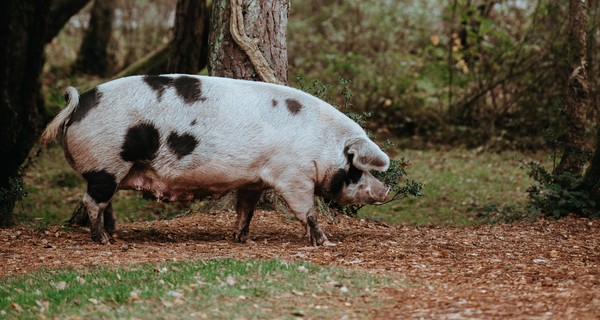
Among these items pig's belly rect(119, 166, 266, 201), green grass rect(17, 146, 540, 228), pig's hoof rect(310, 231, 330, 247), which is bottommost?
green grass rect(17, 146, 540, 228)

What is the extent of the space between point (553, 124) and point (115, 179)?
11.4 meters

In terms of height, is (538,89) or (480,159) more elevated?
(538,89)

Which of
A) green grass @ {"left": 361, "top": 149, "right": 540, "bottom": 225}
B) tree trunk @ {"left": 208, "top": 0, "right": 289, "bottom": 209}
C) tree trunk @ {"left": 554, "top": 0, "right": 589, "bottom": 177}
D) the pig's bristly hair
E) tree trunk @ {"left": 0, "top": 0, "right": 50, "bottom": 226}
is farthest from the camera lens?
green grass @ {"left": 361, "top": 149, "right": 540, "bottom": 225}

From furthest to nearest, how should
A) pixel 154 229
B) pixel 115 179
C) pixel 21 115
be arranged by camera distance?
1. pixel 21 115
2. pixel 154 229
3. pixel 115 179

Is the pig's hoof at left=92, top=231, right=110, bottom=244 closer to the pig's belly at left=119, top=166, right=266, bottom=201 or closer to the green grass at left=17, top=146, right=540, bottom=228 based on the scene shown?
the pig's belly at left=119, top=166, right=266, bottom=201

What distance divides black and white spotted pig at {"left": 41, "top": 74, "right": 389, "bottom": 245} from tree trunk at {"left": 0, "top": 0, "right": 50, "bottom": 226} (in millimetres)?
3073

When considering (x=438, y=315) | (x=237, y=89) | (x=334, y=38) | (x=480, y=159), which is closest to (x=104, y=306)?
(x=438, y=315)

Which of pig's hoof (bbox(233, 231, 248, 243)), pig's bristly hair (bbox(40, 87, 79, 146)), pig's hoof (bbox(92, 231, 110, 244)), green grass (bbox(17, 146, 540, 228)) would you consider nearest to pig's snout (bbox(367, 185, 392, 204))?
pig's hoof (bbox(233, 231, 248, 243))

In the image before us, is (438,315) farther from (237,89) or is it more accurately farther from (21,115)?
(21,115)

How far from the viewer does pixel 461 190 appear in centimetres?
1492

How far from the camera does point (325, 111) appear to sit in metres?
8.53

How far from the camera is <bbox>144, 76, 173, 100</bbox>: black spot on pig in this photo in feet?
27.1

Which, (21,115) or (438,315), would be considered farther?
(21,115)

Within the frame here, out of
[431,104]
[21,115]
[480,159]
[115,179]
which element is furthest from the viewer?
[431,104]
